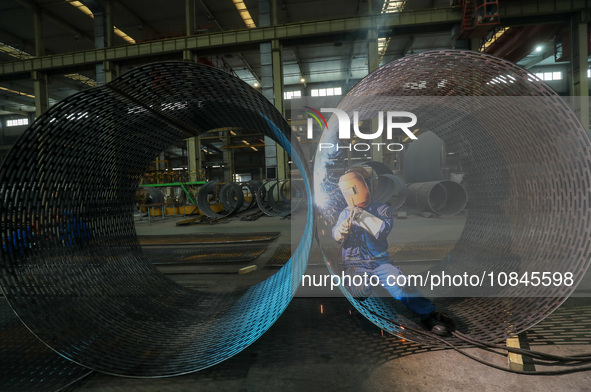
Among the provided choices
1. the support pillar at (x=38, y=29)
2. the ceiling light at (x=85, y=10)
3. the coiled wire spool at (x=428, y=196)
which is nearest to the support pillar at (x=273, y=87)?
the coiled wire spool at (x=428, y=196)

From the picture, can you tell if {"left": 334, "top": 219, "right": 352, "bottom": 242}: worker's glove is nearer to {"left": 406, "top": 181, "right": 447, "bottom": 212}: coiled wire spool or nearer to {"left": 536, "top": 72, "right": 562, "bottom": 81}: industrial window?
{"left": 406, "top": 181, "right": 447, "bottom": 212}: coiled wire spool

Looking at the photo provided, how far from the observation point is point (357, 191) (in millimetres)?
3182

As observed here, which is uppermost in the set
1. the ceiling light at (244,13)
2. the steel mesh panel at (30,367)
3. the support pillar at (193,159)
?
the ceiling light at (244,13)

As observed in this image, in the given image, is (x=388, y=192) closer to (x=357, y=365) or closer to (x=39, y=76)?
(x=357, y=365)

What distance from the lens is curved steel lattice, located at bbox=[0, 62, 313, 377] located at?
2084 millimetres

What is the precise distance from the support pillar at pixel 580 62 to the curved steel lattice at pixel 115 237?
16.0 meters

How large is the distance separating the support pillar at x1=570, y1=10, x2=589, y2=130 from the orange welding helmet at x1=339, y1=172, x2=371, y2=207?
49.2 feet

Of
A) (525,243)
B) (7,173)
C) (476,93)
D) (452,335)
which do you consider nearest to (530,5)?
(476,93)

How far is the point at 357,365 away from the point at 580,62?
1741 centimetres

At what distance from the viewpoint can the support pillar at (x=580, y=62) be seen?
40.9 ft

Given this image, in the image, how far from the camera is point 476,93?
361 centimetres

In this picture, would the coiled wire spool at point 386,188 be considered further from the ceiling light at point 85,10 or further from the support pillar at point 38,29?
the support pillar at point 38,29

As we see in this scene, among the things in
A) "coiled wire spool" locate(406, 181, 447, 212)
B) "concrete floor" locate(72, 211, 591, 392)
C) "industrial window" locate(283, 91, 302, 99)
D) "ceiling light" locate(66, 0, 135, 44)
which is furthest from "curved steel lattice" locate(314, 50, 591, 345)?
"industrial window" locate(283, 91, 302, 99)

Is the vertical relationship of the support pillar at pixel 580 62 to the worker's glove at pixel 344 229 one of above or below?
above
